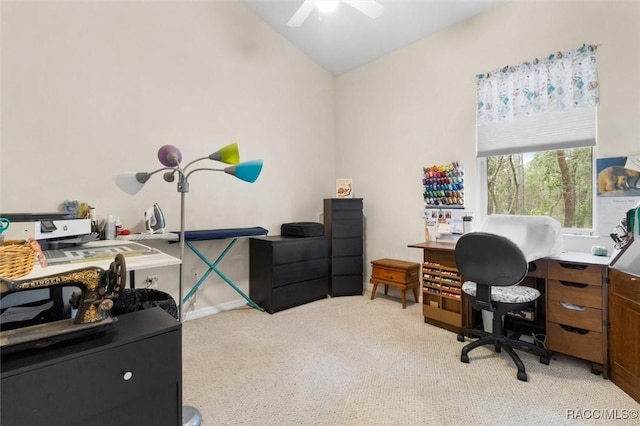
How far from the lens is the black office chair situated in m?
1.91

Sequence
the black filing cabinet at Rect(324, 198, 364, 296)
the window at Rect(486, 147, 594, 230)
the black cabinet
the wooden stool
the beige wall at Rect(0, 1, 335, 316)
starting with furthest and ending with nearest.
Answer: the black filing cabinet at Rect(324, 198, 364, 296), the wooden stool, the window at Rect(486, 147, 594, 230), the beige wall at Rect(0, 1, 335, 316), the black cabinet

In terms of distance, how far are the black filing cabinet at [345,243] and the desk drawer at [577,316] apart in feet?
6.33

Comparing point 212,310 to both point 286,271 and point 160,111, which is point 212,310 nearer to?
point 286,271

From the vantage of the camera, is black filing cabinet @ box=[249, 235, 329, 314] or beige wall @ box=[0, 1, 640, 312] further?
black filing cabinet @ box=[249, 235, 329, 314]

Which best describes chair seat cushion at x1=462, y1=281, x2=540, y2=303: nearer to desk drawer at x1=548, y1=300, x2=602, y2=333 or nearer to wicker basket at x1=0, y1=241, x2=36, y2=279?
desk drawer at x1=548, y1=300, x2=602, y2=333

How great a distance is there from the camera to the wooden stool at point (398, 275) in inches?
125

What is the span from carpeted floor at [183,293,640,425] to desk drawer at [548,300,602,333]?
0.29 m

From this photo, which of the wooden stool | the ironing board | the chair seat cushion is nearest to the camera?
the chair seat cushion

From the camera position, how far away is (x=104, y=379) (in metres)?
0.86

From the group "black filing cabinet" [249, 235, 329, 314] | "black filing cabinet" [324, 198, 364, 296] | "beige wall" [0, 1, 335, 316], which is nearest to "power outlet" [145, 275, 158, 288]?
"beige wall" [0, 1, 335, 316]

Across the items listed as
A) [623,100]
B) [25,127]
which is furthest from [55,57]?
[623,100]

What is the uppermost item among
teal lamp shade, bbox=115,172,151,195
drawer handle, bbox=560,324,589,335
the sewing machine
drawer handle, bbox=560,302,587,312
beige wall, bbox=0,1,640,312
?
beige wall, bbox=0,1,640,312

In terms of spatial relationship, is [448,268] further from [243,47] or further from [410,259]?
[243,47]

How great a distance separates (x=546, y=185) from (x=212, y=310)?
130 inches
